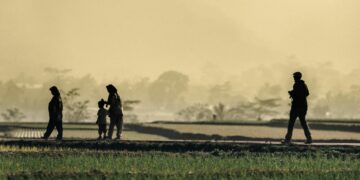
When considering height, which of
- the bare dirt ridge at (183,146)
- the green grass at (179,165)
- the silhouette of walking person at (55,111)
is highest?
the silhouette of walking person at (55,111)

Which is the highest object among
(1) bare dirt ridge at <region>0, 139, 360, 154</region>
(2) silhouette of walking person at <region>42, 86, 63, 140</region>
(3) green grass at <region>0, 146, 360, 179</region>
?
(2) silhouette of walking person at <region>42, 86, 63, 140</region>

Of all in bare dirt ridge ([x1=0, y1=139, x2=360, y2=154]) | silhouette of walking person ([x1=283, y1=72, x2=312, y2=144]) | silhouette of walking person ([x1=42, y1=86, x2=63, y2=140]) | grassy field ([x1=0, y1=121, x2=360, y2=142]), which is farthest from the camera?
grassy field ([x1=0, y1=121, x2=360, y2=142])

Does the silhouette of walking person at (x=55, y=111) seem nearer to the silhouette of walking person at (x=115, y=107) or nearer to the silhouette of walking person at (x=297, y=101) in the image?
the silhouette of walking person at (x=115, y=107)

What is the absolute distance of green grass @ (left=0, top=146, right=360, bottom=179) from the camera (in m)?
22.6

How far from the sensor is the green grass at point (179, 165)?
2258 cm

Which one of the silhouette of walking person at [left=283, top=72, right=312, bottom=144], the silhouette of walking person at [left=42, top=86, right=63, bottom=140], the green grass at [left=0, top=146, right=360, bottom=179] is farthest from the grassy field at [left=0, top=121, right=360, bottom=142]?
the green grass at [left=0, top=146, right=360, bottom=179]

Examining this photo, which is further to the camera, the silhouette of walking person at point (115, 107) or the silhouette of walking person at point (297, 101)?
the silhouette of walking person at point (115, 107)

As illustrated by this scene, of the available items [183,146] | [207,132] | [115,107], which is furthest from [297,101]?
[207,132]

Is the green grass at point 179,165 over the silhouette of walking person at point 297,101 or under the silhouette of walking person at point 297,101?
under

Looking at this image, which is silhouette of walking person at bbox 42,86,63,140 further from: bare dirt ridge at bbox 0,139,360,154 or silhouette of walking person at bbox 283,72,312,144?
silhouette of walking person at bbox 283,72,312,144

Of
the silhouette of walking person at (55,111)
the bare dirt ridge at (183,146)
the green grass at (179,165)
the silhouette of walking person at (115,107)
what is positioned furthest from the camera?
the silhouette of walking person at (55,111)

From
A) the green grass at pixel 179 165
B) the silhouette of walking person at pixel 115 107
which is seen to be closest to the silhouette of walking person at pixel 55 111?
the silhouette of walking person at pixel 115 107

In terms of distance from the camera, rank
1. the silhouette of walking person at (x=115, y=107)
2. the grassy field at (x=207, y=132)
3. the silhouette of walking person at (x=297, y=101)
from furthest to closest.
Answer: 1. the grassy field at (x=207, y=132)
2. the silhouette of walking person at (x=115, y=107)
3. the silhouette of walking person at (x=297, y=101)

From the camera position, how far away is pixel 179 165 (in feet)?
83.5
